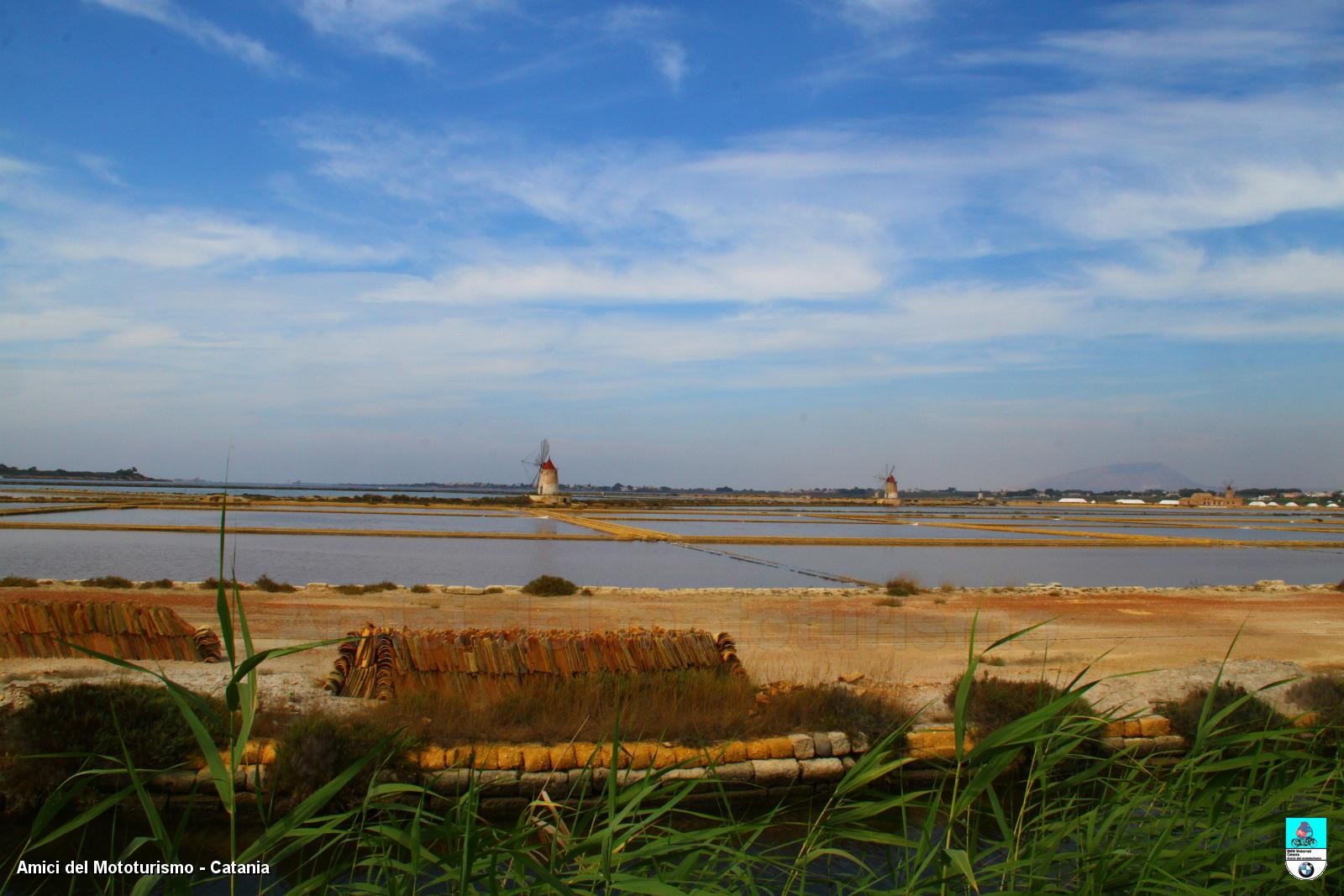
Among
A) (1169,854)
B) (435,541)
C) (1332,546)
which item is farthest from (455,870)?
(1332,546)

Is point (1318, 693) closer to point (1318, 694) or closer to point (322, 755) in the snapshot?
point (1318, 694)

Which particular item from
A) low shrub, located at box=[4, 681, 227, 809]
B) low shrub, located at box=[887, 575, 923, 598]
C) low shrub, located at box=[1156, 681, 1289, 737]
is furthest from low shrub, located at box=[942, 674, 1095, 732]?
low shrub, located at box=[887, 575, 923, 598]

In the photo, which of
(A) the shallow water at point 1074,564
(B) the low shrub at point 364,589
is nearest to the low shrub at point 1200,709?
(A) the shallow water at point 1074,564

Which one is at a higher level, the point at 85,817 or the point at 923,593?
the point at 85,817

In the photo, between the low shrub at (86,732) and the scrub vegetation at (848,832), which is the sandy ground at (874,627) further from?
the scrub vegetation at (848,832)

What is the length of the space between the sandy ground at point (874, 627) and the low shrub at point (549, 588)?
0.38 meters

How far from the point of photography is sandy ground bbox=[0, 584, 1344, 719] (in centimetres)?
766

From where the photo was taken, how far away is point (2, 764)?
506cm

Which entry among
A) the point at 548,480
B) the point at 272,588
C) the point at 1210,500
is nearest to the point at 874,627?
the point at 272,588

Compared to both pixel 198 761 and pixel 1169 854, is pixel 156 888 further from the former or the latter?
pixel 1169 854

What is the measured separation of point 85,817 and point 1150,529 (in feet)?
152

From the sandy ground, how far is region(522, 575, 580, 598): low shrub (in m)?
0.38

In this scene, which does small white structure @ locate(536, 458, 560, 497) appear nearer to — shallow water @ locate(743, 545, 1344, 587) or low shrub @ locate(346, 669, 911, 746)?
shallow water @ locate(743, 545, 1344, 587)

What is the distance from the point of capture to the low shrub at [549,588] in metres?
14.0
